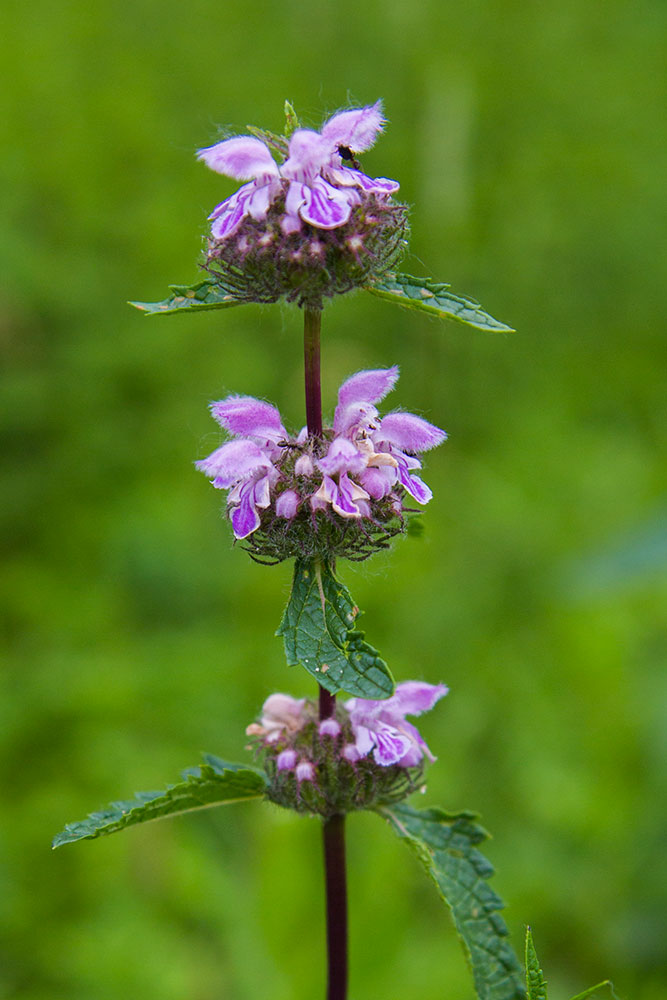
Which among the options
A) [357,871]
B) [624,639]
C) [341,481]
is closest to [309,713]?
[341,481]

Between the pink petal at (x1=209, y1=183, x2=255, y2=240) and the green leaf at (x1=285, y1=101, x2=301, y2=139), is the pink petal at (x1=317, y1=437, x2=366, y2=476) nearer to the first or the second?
the pink petal at (x1=209, y1=183, x2=255, y2=240)

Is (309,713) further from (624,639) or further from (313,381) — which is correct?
(624,639)

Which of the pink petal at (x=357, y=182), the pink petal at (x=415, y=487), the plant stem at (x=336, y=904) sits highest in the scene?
the pink petal at (x=357, y=182)

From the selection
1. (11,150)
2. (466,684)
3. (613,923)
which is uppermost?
(11,150)

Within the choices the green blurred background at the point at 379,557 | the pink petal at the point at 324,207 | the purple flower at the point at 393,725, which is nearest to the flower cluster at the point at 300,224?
the pink petal at the point at 324,207

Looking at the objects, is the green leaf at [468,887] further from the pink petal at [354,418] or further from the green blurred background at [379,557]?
the pink petal at [354,418]

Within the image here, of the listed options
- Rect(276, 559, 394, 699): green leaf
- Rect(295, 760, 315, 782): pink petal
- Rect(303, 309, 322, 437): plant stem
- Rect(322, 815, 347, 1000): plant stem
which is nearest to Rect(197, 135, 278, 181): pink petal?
Rect(303, 309, 322, 437): plant stem

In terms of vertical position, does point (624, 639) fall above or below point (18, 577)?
below
